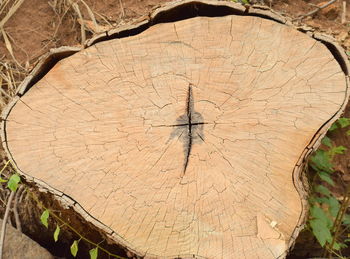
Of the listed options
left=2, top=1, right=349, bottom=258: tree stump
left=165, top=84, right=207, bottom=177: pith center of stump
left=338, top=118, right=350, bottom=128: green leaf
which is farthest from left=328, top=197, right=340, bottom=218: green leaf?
left=165, top=84, right=207, bottom=177: pith center of stump

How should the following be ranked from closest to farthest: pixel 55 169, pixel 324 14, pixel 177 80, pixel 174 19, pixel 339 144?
1. pixel 55 169
2. pixel 177 80
3. pixel 174 19
4. pixel 339 144
5. pixel 324 14

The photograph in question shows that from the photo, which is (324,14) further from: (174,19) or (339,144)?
(174,19)

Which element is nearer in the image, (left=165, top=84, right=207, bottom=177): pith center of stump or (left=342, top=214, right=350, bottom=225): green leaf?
(left=165, top=84, right=207, bottom=177): pith center of stump

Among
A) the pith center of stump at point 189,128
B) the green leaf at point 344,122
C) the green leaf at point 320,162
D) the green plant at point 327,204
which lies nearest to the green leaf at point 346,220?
the green plant at point 327,204

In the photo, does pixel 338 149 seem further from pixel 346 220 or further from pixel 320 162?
pixel 346 220

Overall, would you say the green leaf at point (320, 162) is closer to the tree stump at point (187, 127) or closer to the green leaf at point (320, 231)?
the green leaf at point (320, 231)

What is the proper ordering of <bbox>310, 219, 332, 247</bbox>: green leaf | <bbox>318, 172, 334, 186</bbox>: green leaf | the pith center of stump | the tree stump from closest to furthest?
the tree stump → the pith center of stump → <bbox>310, 219, 332, 247</bbox>: green leaf → <bbox>318, 172, 334, 186</bbox>: green leaf

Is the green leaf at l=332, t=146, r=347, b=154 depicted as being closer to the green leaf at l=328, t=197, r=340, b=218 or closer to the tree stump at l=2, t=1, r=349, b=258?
the green leaf at l=328, t=197, r=340, b=218

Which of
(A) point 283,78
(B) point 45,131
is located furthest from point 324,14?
(B) point 45,131
